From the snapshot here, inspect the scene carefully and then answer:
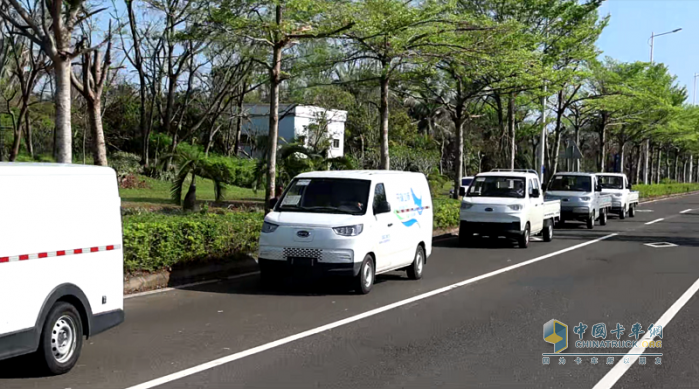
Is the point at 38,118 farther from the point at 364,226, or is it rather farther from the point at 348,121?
the point at 364,226

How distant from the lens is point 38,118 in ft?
139

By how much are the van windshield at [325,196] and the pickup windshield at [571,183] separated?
54.2ft

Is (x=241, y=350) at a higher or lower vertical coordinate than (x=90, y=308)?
lower

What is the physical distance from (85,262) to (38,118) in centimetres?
3847

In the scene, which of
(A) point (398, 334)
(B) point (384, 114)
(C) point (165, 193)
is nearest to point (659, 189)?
(B) point (384, 114)

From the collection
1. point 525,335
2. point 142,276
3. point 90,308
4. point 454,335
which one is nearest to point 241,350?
point 90,308

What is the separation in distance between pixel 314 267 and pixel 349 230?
78 cm

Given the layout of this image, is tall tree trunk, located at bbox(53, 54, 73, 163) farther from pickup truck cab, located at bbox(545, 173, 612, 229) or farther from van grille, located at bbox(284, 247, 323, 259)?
pickup truck cab, located at bbox(545, 173, 612, 229)

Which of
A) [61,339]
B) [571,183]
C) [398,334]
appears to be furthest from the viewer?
[571,183]

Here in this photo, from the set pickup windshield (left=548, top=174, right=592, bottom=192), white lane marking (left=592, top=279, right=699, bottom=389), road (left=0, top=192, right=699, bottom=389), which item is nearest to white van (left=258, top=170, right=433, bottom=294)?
road (left=0, top=192, right=699, bottom=389)

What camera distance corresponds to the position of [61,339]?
7023 mm

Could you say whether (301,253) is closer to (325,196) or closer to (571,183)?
(325,196)

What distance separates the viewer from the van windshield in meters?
12.3

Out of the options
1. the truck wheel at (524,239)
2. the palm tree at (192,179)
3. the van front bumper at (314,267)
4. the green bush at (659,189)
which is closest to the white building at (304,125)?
the green bush at (659,189)
